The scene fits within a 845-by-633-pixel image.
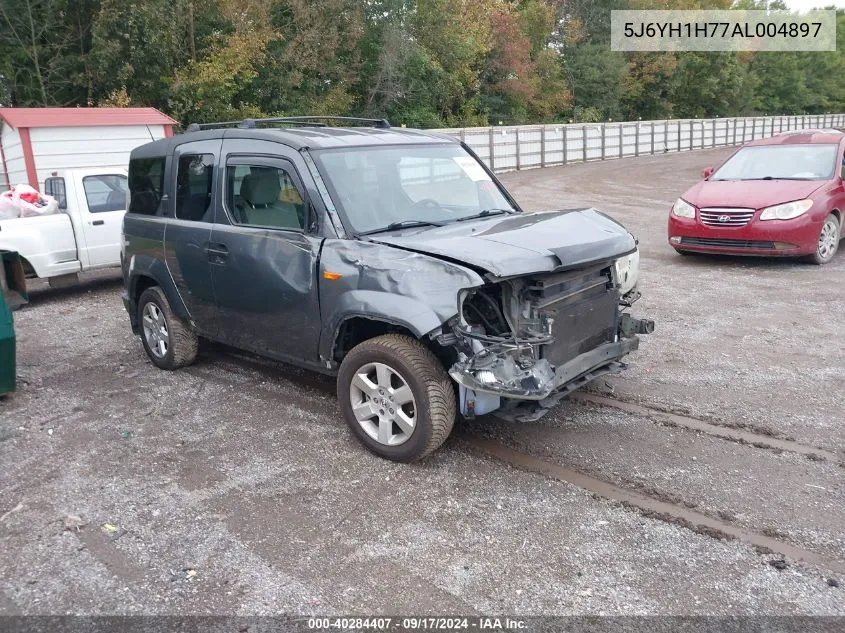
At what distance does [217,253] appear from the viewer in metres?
5.21

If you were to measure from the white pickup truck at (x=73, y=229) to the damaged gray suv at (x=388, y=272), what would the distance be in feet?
13.7

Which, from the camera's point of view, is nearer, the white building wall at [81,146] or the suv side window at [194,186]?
the suv side window at [194,186]

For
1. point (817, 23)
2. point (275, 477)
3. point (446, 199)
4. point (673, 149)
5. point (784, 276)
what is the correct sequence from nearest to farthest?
point (275, 477)
point (446, 199)
point (784, 276)
point (673, 149)
point (817, 23)

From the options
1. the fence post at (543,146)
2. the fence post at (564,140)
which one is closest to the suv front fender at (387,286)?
the fence post at (543,146)

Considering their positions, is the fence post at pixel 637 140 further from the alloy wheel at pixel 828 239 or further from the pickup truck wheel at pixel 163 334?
the pickup truck wheel at pixel 163 334

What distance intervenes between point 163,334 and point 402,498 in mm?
3182

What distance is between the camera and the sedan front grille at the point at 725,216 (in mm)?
9172

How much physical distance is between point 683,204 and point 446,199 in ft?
19.3

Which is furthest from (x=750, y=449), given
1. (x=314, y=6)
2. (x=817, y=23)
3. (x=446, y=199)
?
(x=817, y=23)

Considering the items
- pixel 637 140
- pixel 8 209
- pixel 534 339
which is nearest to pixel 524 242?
pixel 534 339

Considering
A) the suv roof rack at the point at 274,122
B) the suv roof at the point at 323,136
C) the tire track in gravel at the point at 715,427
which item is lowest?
the tire track in gravel at the point at 715,427

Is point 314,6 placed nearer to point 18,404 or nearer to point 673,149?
point 673,149

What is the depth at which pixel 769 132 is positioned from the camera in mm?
48750

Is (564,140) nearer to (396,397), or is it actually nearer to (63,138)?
(63,138)
